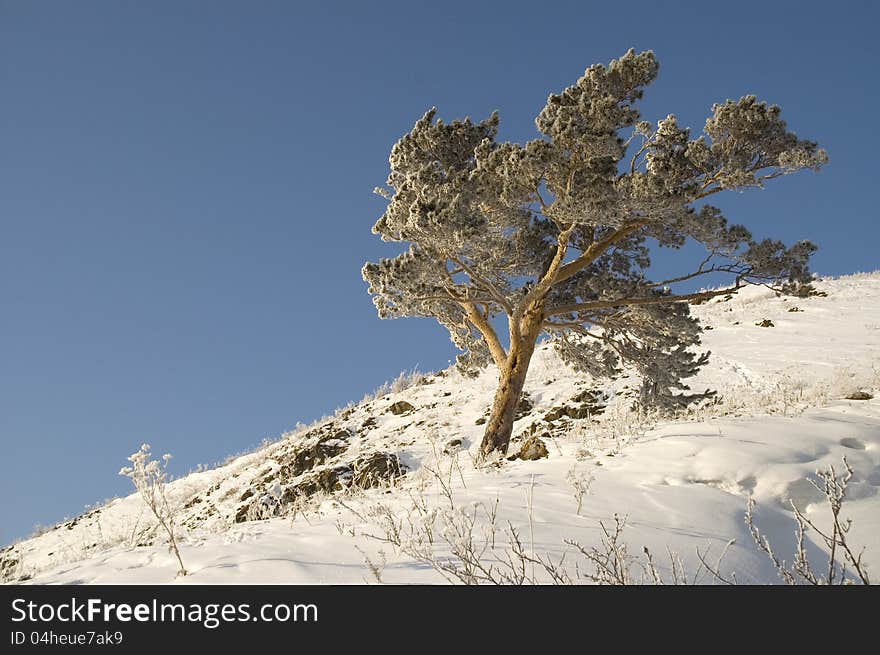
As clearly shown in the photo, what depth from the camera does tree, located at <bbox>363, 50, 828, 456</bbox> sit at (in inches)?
395

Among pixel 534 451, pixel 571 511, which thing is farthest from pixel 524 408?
pixel 571 511

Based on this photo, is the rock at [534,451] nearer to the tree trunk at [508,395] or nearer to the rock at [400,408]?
the tree trunk at [508,395]

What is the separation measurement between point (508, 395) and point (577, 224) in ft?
12.1

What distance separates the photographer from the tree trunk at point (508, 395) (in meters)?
11.9

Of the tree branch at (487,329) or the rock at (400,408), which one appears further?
the rock at (400,408)

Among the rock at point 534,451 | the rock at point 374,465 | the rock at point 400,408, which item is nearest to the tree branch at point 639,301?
the rock at point 534,451

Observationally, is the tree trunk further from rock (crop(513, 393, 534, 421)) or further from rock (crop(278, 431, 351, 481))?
rock (crop(278, 431, 351, 481))

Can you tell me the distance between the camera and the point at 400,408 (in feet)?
78.7

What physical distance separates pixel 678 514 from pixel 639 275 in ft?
26.5

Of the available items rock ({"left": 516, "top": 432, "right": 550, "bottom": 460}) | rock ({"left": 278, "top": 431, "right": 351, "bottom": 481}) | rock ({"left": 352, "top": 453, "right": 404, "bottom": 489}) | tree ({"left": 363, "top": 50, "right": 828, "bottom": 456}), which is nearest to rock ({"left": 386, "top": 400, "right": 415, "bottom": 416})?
rock ({"left": 278, "top": 431, "right": 351, "bottom": 481})

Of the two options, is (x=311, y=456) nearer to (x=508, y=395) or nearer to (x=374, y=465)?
(x=374, y=465)

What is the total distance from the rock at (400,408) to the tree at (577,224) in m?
9.63

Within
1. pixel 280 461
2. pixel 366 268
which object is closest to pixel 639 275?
pixel 366 268
